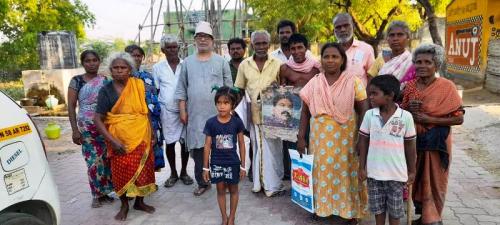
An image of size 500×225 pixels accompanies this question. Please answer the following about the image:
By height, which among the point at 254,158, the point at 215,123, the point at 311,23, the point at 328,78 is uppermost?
the point at 311,23

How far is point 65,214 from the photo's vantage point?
4043mm

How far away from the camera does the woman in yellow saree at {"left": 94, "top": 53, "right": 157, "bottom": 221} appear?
361 cm

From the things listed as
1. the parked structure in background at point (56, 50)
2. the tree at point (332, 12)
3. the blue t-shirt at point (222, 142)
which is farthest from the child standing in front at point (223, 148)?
the tree at point (332, 12)

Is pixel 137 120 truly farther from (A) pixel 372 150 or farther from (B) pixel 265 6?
(B) pixel 265 6

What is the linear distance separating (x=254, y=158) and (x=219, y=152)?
951 millimetres

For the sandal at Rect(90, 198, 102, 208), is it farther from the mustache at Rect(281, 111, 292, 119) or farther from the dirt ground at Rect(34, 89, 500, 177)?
the dirt ground at Rect(34, 89, 500, 177)

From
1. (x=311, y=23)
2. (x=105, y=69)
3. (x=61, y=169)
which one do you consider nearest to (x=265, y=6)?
(x=311, y=23)

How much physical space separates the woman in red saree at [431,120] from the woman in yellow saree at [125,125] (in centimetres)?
236

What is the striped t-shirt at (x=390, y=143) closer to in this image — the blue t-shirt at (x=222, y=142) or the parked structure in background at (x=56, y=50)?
the blue t-shirt at (x=222, y=142)

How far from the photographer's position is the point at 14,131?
2.27m

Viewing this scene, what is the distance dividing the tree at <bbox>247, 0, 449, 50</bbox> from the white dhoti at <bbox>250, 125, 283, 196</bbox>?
11.1 metres

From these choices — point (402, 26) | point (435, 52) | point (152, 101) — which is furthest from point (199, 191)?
point (435, 52)

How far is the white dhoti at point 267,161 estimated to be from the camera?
417 centimetres

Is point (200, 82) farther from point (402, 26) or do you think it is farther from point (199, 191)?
point (402, 26)
